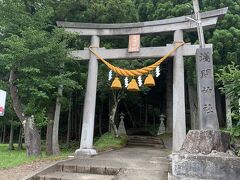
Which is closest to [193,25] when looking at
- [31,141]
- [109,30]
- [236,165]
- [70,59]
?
[109,30]

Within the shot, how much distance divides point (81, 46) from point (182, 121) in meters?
6.66

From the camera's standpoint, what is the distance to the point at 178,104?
998cm

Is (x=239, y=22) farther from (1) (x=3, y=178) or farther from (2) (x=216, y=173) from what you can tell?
(1) (x=3, y=178)

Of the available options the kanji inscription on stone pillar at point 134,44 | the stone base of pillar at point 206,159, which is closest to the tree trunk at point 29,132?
the kanji inscription on stone pillar at point 134,44

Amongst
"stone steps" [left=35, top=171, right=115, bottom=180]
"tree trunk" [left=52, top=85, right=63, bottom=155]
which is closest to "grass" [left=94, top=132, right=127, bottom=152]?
"tree trunk" [left=52, top=85, right=63, bottom=155]

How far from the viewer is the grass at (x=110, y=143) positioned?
1277cm

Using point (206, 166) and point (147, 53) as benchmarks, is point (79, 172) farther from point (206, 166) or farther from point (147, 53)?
point (147, 53)

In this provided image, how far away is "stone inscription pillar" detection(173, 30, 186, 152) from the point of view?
984 centimetres

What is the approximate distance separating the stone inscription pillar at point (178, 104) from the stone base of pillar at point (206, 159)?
3.98 metres

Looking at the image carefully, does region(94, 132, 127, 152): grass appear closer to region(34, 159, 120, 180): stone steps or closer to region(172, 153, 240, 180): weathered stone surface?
region(34, 159, 120, 180): stone steps

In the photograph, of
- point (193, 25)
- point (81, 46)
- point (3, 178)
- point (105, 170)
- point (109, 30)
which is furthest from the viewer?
point (81, 46)

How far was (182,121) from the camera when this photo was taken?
988 cm

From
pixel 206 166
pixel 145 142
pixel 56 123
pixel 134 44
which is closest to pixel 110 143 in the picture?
pixel 145 142

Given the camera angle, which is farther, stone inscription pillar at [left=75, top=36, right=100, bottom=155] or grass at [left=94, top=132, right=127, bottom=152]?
grass at [left=94, top=132, right=127, bottom=152]
